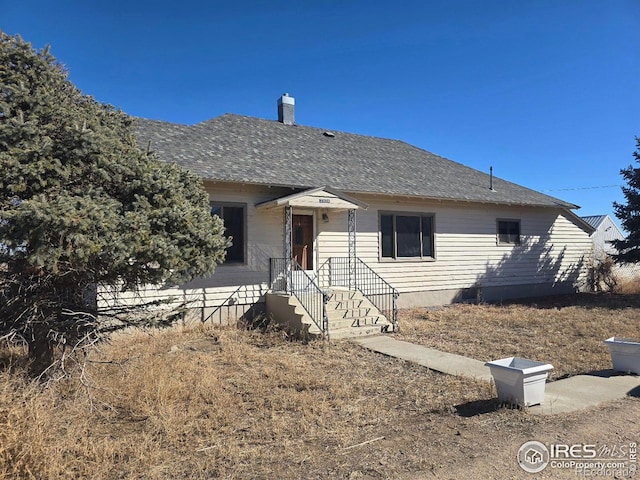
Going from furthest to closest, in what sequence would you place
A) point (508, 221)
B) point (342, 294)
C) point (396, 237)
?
1. point (508, 221)
2. point (396, 237)
3. point (342, 294)

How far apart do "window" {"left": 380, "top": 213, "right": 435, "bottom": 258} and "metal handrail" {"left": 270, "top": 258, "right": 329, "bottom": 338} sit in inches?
118

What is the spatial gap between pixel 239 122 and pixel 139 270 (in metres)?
10.7

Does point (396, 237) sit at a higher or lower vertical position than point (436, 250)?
higher

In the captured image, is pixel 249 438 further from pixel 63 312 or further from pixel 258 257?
pixel 258 257

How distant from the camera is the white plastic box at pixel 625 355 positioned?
6.38 meters

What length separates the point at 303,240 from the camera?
474 inches

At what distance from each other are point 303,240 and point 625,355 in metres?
7.51

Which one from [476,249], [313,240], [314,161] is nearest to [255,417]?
[313,240]

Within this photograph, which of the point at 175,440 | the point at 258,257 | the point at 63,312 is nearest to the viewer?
the point at 175,440

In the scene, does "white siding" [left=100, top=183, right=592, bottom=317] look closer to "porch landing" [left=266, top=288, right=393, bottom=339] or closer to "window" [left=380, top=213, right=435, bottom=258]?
"window" [left=380, top=213, right=435, bottom=258]

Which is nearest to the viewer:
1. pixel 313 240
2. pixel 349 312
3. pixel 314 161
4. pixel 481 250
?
pixel 349 312

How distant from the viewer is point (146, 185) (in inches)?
197

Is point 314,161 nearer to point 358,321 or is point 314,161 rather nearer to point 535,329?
point 358,321

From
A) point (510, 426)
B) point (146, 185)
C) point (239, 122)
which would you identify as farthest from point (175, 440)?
point (239, 122)
